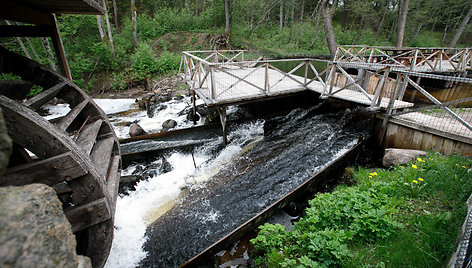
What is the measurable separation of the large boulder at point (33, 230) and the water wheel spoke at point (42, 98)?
2.50 metres

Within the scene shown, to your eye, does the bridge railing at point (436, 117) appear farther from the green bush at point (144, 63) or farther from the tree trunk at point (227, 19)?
the tree trunk at point (227, 19)

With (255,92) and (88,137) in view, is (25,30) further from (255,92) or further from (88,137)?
(255,92)

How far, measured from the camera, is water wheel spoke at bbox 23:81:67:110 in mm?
2909

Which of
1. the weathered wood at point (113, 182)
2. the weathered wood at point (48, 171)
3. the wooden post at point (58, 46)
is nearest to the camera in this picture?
the weathered wood at point (48, 171)

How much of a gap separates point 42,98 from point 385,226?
5366mm

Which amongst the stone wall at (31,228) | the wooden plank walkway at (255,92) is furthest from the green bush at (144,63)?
the stone wall at (31,228)

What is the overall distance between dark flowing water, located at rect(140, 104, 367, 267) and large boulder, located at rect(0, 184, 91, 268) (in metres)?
3.45

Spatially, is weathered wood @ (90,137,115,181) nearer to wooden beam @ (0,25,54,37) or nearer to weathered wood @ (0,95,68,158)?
weathered wood @ (0,95,68,158)

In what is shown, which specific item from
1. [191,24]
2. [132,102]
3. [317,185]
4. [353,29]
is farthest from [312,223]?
[353,29]

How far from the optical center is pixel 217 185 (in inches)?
227

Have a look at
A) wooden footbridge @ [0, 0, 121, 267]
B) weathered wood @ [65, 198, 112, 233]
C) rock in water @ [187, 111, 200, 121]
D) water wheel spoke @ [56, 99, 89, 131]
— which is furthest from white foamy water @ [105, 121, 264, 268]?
water wheel spoke @ [56, 99, 89, 131]

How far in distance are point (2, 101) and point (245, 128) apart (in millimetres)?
7140

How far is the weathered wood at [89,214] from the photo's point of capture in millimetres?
2650

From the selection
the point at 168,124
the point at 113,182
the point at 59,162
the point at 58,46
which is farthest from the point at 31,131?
the point at 168,124
